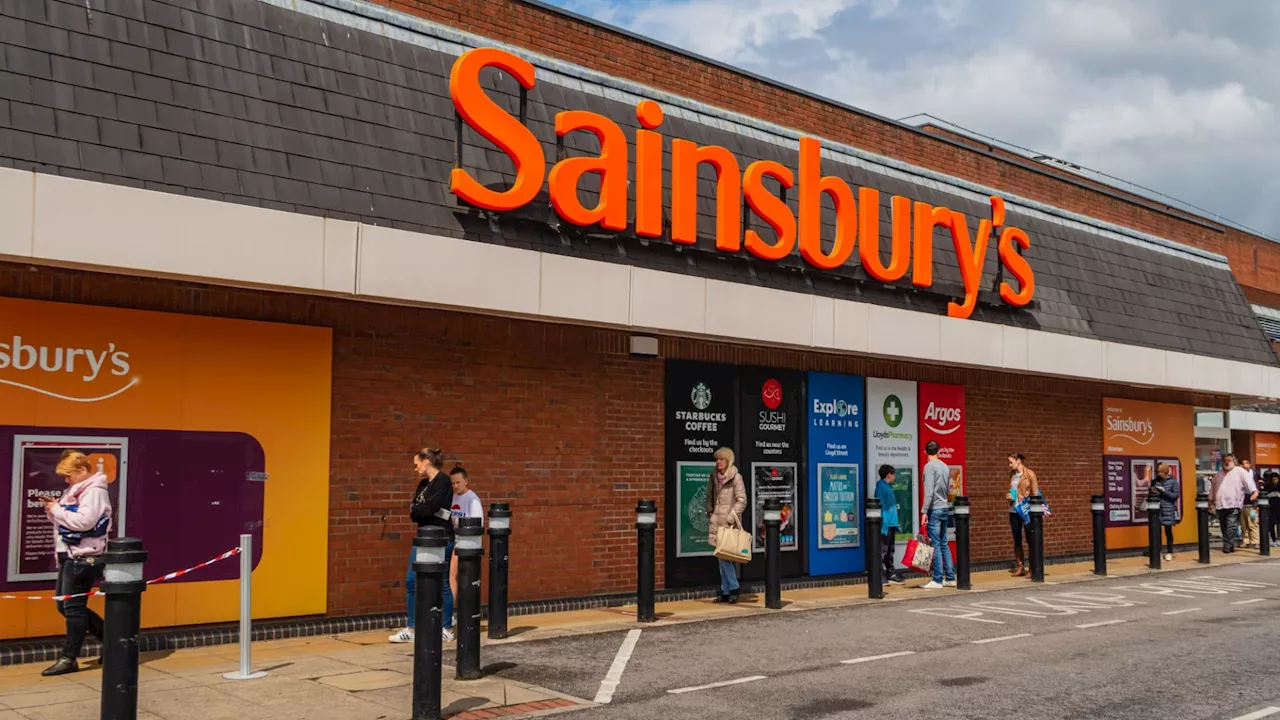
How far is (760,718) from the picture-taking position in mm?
7223

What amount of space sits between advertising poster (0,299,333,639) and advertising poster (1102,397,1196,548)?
50.3ft

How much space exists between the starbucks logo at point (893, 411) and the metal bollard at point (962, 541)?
2.09 metres

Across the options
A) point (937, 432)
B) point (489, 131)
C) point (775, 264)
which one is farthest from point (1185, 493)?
point (489, 131)

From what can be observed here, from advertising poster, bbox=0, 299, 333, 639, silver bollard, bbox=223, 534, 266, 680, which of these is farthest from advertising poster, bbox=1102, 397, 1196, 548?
silver bollard, bbox=223, 534, 266, 680

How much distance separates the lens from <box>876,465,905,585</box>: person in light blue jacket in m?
15.3

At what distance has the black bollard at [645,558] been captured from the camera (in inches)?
448

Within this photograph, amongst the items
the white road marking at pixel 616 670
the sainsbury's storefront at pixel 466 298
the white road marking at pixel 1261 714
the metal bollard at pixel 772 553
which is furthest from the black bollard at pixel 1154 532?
the white road marking at pixel 1261 714

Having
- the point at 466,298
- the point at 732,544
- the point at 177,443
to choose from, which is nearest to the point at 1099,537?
the point at 732,544

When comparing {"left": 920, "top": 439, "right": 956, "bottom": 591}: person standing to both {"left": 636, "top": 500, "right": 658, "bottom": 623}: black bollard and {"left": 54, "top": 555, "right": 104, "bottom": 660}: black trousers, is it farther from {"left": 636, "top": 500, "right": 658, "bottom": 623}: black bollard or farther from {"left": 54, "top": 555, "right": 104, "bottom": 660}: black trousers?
{"left": 54, "top": 555, "right": 104, "bottom": 660}: black trousers

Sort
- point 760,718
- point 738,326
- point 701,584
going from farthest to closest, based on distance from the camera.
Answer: point 701,584, point 738,326, point 760,718

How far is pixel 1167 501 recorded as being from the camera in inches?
801

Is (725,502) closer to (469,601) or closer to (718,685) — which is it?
(718,685)

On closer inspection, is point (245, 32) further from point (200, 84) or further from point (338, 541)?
point (338, 541)

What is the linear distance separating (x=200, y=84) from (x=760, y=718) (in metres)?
6.80
